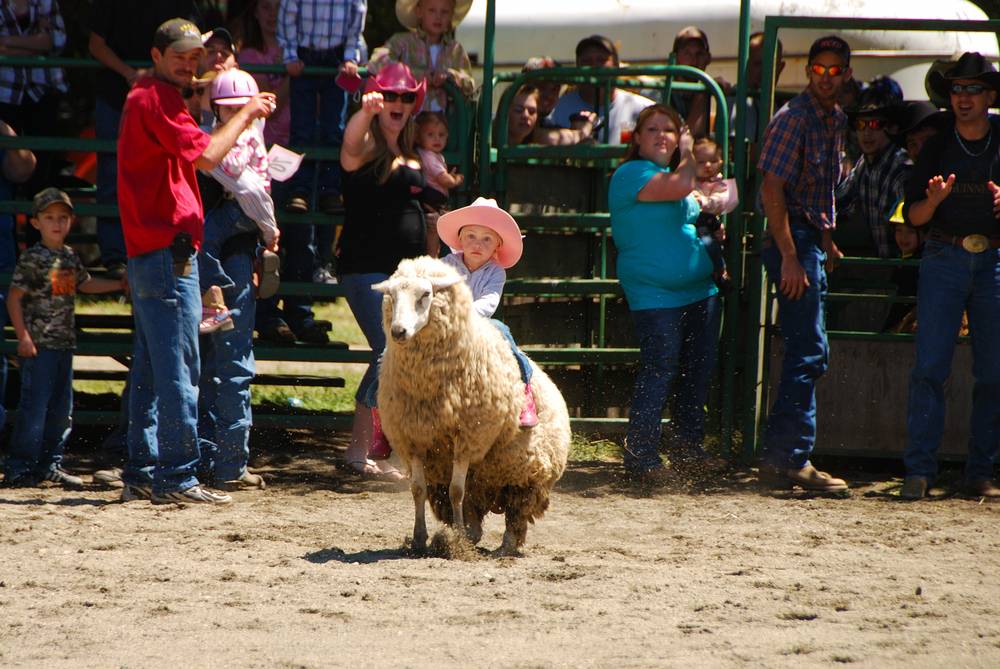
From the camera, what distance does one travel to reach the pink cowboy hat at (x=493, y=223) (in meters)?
6.26

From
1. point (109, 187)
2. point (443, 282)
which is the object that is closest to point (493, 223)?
point (443, 282)

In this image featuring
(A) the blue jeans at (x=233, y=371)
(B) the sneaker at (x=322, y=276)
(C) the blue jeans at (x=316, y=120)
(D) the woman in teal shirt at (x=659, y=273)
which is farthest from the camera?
(B) the sneaker at (x=322, y=276)

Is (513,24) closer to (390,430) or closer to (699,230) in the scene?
(699,230)

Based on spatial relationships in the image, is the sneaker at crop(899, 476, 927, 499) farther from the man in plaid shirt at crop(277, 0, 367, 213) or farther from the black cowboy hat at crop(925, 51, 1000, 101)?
the man in plaid shirt at crop(277, 0, 367, 213)

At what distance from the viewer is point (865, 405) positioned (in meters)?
8.47

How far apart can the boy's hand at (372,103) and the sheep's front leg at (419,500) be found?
2.20m

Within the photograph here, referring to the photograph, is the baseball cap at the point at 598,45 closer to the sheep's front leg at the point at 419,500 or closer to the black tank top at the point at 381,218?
the black tank top at the point at 381,218

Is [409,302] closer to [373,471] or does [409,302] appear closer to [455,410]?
[455,410]

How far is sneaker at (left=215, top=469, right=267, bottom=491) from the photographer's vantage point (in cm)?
763

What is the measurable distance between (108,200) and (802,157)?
4.31 m

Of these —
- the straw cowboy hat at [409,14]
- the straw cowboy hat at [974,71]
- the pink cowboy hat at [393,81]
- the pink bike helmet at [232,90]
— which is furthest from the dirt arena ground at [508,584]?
the straw cowboy hat at [409,14]

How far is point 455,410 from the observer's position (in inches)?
231

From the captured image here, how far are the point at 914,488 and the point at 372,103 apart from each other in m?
3.78

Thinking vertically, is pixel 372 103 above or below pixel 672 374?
above
